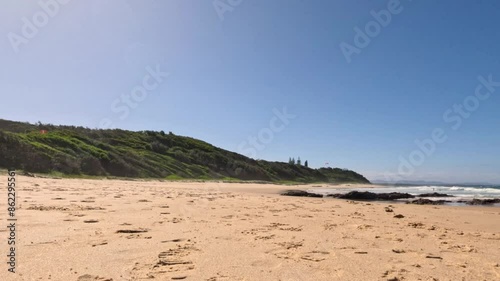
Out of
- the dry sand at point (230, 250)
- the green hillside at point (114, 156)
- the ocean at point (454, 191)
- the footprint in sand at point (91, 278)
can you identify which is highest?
the green hillside at point (114, 156)

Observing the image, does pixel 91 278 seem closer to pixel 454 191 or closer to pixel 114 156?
pixel 114 156

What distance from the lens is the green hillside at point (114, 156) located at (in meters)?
24.7

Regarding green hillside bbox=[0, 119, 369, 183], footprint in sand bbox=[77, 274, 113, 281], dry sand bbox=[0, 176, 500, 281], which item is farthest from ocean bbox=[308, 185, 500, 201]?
footprint in sand bbox=[77, 274, 113, 281]

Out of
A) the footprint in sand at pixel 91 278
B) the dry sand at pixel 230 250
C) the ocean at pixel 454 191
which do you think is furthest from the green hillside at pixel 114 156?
the footprint in sand at pixel 91 278

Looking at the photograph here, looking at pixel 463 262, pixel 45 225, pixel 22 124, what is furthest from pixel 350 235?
pixel 22 124

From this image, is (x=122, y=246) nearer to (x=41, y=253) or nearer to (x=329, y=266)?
(x=41, y=253)

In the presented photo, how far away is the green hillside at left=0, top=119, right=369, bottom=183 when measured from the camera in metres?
24.7

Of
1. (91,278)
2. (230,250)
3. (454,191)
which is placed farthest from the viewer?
(454,191)

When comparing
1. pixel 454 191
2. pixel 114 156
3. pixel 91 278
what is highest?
pixel 114 156

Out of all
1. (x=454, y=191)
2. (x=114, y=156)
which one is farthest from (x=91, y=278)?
(x=454, y=191)

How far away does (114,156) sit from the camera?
3500 cm

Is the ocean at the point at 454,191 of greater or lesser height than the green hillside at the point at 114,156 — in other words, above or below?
below

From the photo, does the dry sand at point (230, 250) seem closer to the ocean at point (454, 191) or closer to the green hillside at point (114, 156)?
the ocean at point (454, 191)

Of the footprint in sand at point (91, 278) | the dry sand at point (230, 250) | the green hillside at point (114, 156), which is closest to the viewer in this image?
the footprint in sand at point (91, 278)
